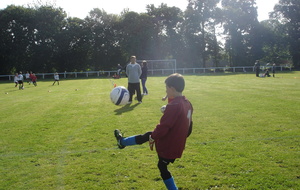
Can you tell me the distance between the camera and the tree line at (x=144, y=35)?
167ft

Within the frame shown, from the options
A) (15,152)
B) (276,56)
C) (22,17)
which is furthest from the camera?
(276,56)

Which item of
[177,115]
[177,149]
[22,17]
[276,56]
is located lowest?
[177,149]

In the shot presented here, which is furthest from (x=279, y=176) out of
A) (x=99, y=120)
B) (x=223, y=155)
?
(x=99, y=120)

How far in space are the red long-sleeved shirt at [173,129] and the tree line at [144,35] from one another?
51277 millimetres

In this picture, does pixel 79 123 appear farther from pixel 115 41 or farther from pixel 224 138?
pixel 115 41

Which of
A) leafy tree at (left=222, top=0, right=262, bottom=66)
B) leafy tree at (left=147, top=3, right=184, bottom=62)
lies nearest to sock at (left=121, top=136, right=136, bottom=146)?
leafy tree at (left=147, top=3, right=184, bottom=62)

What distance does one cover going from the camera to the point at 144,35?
54.1 m

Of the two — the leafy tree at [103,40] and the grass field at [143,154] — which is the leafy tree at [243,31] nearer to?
the leafy tree at [103,40]

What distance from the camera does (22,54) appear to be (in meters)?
50.3

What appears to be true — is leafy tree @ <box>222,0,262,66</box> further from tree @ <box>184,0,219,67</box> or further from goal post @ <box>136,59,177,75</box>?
goal post @ <box>136,59,177,75</box>

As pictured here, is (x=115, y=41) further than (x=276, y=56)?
No

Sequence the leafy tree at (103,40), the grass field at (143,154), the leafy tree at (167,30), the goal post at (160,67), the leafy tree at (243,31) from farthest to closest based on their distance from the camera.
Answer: the leafy tree at (243,31), the leafy tree at (167,30), the leafy tree at (103,40), the goal post at (160,67), the grass field at (143,154)

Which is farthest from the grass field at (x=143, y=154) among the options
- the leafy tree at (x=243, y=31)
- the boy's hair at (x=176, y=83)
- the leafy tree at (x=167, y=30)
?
the leafy tree at (x=243, y=31)

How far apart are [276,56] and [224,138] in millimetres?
69821
